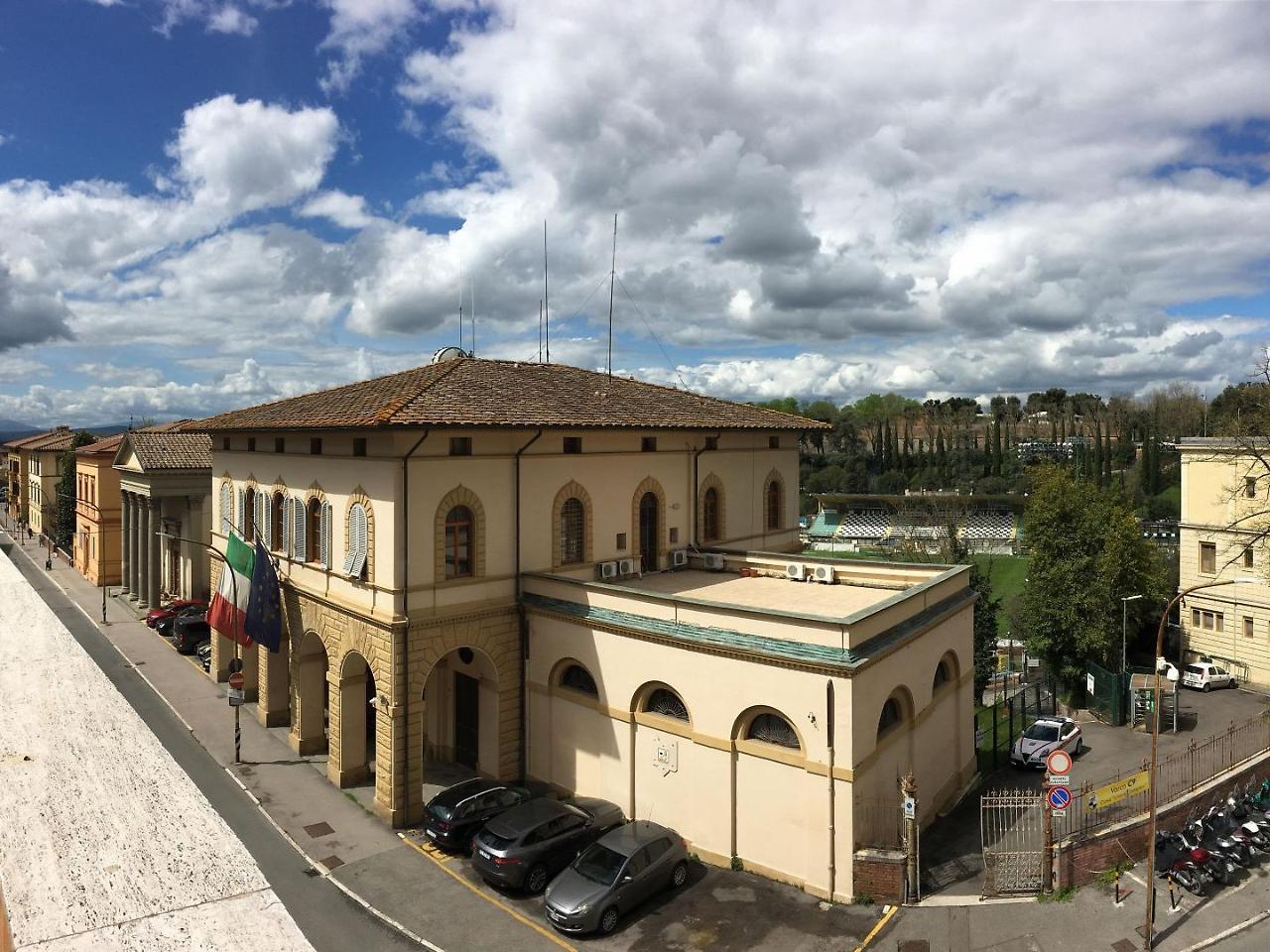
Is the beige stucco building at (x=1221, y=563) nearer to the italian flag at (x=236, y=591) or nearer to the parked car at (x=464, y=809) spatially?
the parked car at (x=464, y=809)

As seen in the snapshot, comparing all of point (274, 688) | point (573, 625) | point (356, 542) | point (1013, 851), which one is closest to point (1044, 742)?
point (1013, 851)

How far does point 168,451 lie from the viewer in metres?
43.5

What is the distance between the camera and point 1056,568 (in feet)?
111

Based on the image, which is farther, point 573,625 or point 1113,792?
point 573,625

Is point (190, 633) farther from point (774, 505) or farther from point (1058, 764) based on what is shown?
point (1058, 764)

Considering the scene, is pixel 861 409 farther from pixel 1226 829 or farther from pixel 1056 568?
pixel 1226 829

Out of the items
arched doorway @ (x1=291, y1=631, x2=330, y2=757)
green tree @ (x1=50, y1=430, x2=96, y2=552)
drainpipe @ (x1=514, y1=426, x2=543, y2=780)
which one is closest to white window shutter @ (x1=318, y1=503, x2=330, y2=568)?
arched doorway @ (x1=291, y1=631, x2=330, y2=757)

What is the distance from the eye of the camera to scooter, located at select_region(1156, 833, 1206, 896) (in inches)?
672

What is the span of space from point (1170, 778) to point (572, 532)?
16.9 metres

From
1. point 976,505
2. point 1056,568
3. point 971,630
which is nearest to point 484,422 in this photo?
point 971,630

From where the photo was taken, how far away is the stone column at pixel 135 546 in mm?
45594

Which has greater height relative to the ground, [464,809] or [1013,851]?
[464,809]

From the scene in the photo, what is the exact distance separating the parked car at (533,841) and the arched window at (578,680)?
2.79 meters

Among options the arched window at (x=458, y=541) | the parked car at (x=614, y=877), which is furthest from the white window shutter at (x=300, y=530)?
the parked car at (x=614, y=877)
